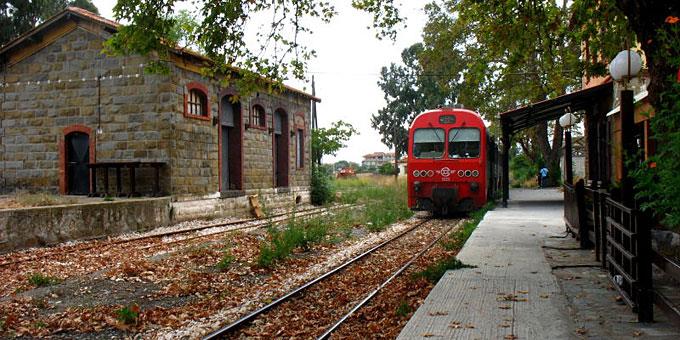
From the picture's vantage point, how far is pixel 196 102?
57.9 feet

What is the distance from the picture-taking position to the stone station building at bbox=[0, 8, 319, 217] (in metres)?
16.2

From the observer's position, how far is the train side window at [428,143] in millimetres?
17453

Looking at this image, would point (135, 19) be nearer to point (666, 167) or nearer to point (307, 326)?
point (307, 326)

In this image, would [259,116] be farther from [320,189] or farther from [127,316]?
[127,316]

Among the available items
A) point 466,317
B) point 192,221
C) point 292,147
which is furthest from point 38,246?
point 292,147

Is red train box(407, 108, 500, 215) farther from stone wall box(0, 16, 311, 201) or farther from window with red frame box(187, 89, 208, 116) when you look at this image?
window with red frame box(187, 89, 208, 116)

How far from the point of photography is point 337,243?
40.7 ft

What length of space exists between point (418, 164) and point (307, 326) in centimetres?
1194

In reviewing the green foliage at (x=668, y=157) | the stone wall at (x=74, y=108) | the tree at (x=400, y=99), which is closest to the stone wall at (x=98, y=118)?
the stone wall at (x=74, y=108)

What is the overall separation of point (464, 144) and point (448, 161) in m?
0.68

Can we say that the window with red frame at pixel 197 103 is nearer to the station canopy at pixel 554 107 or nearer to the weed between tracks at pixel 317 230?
the weed between tracks at pixel 317 230

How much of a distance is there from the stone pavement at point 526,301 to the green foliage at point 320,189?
1658 cm

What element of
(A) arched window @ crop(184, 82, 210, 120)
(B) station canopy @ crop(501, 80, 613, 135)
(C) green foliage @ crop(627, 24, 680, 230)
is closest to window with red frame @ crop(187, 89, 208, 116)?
(A) arched window @ crop(184, 82, 210, 120)

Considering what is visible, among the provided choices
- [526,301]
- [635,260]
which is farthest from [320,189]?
[635,260]
